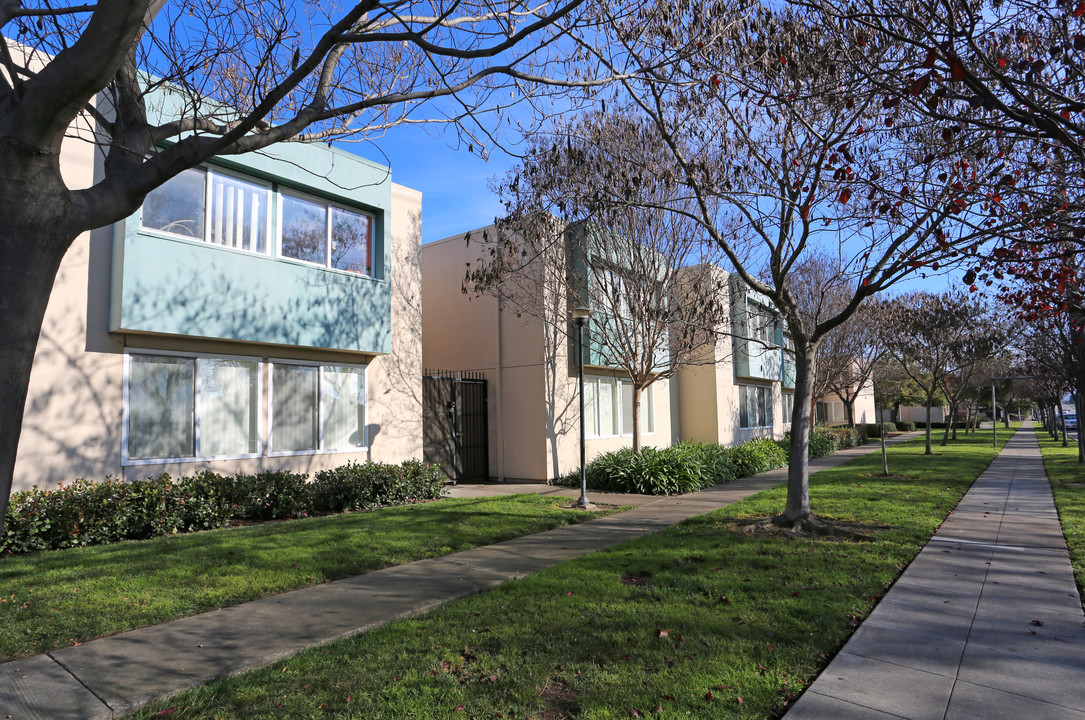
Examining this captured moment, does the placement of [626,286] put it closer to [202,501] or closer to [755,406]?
[202,501]

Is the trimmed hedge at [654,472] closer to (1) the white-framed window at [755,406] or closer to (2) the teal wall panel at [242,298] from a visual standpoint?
(2) the teal wall panel at [242,298]

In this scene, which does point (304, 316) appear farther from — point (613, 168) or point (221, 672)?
point (221, 672)

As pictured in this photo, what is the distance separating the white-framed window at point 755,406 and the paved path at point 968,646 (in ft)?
58.0

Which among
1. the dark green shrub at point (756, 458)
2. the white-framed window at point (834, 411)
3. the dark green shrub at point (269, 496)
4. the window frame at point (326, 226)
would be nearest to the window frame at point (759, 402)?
the dark green shrub at point (756, 458)

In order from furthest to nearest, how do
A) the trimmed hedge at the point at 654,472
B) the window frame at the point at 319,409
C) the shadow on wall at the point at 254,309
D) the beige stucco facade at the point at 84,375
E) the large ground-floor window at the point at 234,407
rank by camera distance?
the trimmed hedge at the point at 654,472 → the window frame at the point at 319,409 → the large ground-floor window at the point at 234,407 → the shadow on wall at the point at 254,309 → the beige stucco facade at the point at 84,375

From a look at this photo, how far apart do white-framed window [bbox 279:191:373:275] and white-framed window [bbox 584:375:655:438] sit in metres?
6.84

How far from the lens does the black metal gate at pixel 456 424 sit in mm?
15539

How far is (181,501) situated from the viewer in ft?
30.2

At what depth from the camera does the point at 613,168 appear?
450 inches

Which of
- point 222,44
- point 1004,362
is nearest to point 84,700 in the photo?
point 222,44

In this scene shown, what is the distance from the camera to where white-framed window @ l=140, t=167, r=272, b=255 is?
10.0 metres

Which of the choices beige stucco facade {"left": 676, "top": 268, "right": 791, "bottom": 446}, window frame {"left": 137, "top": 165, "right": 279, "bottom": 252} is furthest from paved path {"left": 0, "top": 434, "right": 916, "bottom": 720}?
beige stucco facade {"left": 676, "top": 268, "right": 791, "bottom": 446}

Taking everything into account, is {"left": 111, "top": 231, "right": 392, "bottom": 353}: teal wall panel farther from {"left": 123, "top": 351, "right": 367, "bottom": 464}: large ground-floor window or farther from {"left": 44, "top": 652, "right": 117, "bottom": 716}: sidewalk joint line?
{"left": 44, "top": 652, "right": 117, "bottom": 716}: sidewalk joint line

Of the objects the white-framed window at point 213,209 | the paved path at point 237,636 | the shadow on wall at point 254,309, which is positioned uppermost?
the white-framed window at point 213,209
